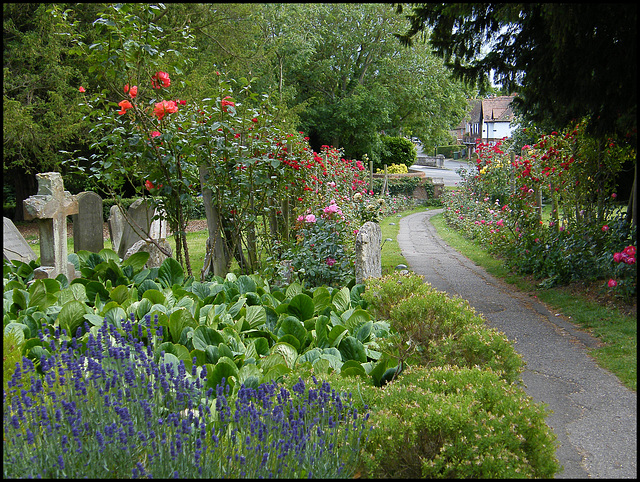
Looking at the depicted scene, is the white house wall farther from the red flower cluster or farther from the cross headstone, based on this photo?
the cross headstone

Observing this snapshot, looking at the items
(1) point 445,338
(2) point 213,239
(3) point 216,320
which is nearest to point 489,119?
(2) point 213,239

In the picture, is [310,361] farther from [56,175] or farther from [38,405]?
[56,175]

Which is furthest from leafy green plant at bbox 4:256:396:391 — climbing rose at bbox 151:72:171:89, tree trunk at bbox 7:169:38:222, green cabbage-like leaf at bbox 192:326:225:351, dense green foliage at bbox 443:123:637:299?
tree trunk at bbox 7:169:38:222

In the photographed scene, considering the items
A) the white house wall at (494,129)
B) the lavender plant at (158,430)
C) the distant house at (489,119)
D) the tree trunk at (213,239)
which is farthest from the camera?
the white house wall at (494,129)

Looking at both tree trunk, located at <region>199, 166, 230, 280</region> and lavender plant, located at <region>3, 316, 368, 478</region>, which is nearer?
lavender plant, located at <region>3, 316, 368, 478</region>

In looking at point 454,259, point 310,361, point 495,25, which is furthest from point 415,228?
point 310,361

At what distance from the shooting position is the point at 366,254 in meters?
5.20

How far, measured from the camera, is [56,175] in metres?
5.38

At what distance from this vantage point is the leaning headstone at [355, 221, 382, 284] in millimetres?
5152

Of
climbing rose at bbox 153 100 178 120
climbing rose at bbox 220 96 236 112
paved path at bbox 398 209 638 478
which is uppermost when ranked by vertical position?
climbing rose at bbox 220 96 236 112

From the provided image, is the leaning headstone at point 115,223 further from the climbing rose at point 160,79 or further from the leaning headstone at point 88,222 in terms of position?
the climbing rose at point 160,79

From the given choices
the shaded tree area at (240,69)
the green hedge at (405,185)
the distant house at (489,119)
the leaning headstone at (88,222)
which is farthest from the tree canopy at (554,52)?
the distant house at (489,119)

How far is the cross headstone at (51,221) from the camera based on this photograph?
5117mm

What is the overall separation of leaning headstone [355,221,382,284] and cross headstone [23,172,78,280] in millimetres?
2965
